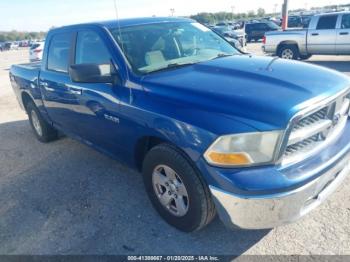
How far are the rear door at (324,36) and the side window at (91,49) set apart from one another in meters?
10.4

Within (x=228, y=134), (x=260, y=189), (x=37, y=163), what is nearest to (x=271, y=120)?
(x=228, y=134)

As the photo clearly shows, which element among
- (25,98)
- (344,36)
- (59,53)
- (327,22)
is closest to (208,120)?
(59,53)

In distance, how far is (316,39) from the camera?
39.1 feet

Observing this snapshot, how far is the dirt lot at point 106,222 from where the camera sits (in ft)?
8.99

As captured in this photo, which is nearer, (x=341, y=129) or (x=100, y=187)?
(x=341, y=129)

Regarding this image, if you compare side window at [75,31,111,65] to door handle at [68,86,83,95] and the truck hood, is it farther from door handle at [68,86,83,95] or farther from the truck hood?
the truck hood

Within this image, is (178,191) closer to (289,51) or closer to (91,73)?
(91,73)

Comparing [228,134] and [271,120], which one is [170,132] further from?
[271,120]

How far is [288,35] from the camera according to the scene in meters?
12.5

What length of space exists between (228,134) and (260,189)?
1.37 feet

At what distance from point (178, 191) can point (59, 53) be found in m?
2.74

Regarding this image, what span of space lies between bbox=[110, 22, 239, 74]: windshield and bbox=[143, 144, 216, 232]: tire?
87cm

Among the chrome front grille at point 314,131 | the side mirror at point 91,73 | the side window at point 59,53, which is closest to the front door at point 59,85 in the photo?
the side window at point 59,53

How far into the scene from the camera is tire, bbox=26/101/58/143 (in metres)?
5.37
